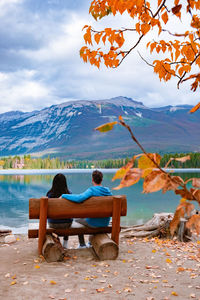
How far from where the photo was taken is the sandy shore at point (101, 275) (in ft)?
15.8

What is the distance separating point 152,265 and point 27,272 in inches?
94.5

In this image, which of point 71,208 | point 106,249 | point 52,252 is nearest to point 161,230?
point 106,249

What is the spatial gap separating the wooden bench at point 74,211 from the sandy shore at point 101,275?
0.47 metres

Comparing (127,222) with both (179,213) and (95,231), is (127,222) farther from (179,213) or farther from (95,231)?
(179,213)

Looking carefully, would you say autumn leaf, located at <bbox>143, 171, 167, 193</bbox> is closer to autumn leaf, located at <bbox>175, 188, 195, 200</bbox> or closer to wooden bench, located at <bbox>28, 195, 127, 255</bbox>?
autumn leaf, located at <bbox>175, 188, 195, 200</bbox>

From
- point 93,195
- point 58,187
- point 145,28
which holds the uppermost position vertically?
point 145,28

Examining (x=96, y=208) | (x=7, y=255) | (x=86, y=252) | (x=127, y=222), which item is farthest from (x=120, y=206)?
(x=127, y=222)

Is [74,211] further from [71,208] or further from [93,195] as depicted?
[93,195]

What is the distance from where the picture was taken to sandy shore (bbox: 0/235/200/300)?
481 cm

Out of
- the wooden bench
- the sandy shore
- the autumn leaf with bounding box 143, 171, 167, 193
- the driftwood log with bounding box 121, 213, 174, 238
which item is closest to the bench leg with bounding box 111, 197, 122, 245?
the wooden bench

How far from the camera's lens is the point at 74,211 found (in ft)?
20.6

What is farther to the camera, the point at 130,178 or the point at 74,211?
the point at 74,211

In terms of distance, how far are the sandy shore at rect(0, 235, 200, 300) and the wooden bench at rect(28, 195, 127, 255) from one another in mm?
472

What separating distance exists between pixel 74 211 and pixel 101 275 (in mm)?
1303
